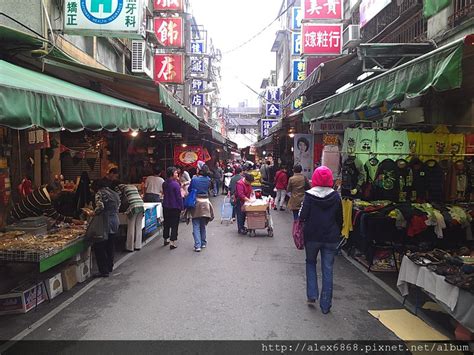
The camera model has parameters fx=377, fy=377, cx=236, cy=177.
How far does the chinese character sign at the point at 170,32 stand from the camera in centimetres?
1619

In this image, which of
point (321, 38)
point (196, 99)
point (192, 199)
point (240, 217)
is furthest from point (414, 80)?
point (196, 99)

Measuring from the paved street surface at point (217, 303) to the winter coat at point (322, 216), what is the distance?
1034 mm

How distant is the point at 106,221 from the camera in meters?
6.50

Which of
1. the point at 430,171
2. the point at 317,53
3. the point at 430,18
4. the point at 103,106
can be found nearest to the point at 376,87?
the point at 430,171

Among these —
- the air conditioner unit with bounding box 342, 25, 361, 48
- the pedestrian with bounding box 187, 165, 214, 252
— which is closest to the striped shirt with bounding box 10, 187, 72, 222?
the pedestrian with bounding box 187, 165, 214, 252

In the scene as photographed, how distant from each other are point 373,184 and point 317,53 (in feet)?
22.8

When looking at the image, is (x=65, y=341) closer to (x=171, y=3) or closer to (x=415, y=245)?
(x=415, y=245)

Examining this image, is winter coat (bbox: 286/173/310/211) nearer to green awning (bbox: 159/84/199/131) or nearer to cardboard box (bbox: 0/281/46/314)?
green awning (bbox: 159/84/199/131)

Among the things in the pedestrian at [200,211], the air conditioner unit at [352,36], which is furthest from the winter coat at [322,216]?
the air conditioner unit at [352,36]

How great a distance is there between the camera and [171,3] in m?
16.5

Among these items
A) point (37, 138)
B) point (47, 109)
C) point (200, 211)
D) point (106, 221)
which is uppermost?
point (47, 109)

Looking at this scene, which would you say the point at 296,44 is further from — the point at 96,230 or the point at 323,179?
the point at 96,230

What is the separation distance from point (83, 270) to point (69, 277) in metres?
0.43

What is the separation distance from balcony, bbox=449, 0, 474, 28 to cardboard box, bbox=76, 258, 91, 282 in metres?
9.31
